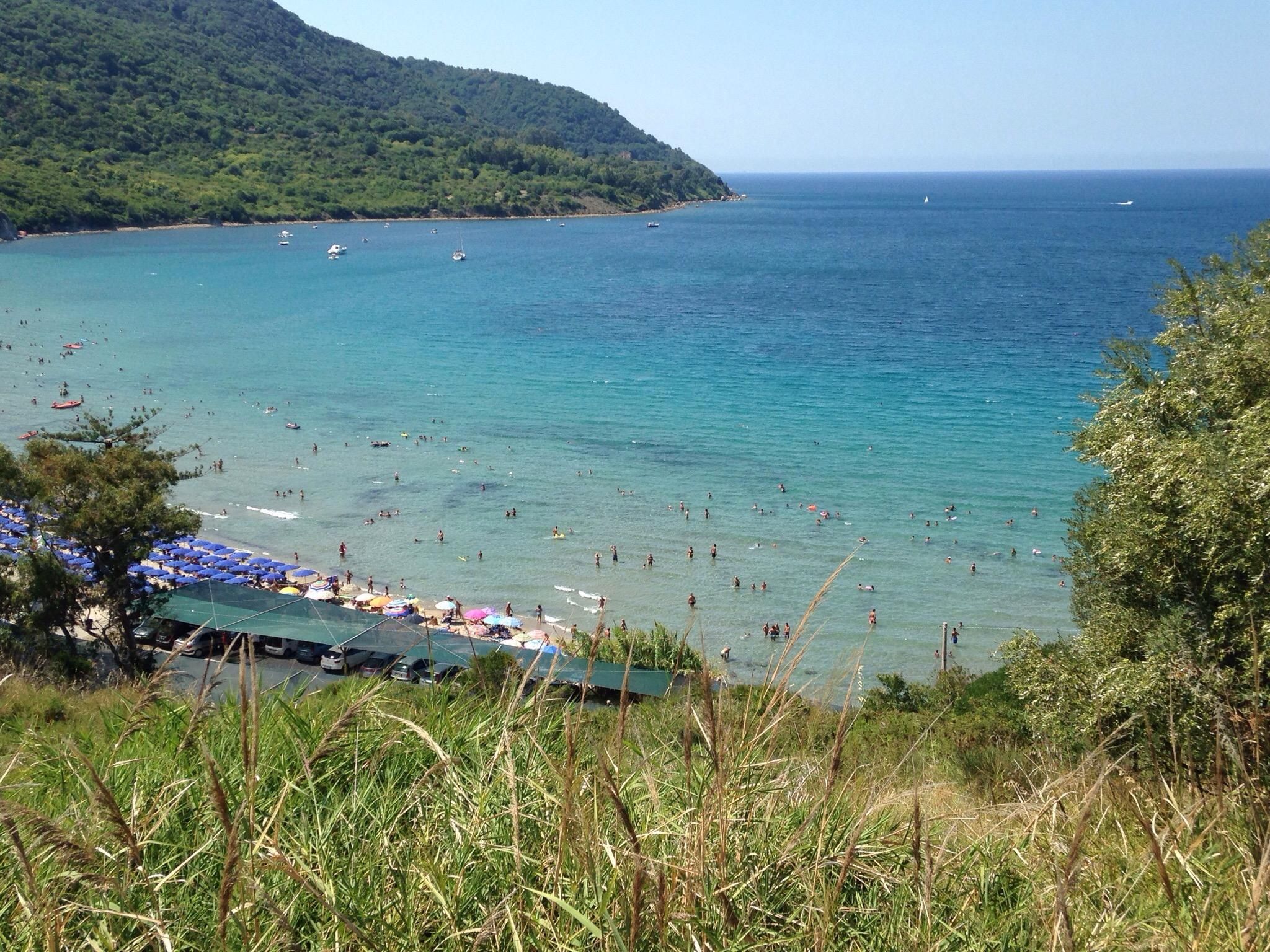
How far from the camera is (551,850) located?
2.73 meters

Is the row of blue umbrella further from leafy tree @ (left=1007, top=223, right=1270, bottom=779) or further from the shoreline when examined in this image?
the shoreline

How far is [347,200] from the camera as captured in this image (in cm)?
12962

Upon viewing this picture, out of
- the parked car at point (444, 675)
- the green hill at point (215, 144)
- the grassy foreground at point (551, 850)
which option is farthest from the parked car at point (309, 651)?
the green hill at point (215, 144)

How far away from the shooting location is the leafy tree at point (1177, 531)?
782cm

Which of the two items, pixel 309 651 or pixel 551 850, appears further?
pixel 309 651

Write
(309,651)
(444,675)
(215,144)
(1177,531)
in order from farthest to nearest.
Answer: (215,144)
(309,651)
(1177,531)
(444,675)

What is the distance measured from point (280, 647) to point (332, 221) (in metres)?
120

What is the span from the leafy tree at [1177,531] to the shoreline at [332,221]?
103771mm

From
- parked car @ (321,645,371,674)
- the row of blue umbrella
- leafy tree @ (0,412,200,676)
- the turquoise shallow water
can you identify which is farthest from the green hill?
parked car @ (321,645,371,674)

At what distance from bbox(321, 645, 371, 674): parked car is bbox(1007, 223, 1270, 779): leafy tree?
35.6 ft

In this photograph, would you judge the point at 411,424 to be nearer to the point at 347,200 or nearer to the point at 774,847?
the point at 774,847

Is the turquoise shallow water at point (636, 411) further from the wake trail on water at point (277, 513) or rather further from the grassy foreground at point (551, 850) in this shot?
the grassy foreground at point (551, 850)

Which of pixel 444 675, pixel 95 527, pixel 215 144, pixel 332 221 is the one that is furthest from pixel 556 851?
pixel 215 144

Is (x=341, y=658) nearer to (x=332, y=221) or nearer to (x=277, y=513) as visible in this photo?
(x=277, y=513)
